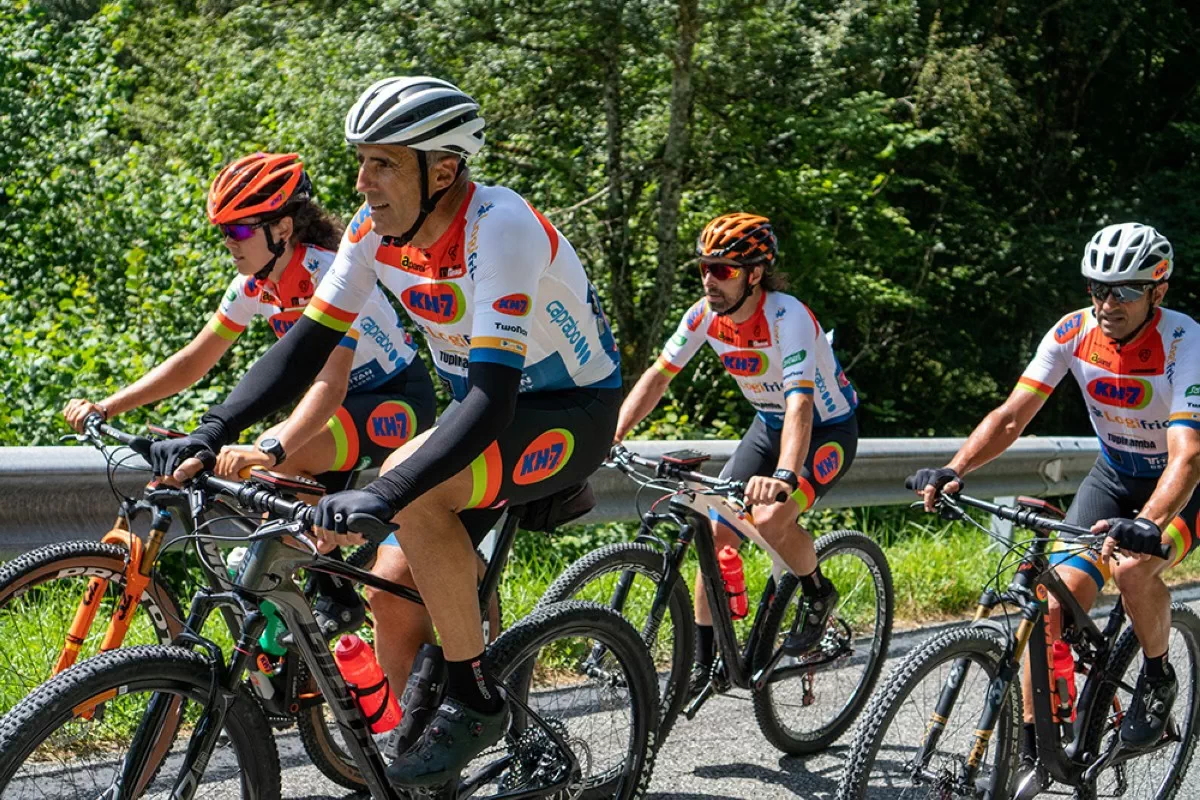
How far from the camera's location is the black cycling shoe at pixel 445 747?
11.2 ft

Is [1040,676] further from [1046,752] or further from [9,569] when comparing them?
[9,569]

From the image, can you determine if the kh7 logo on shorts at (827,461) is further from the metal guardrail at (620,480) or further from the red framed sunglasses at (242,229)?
the red framed sunglasses at (242,229)

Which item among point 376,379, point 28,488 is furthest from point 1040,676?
point 28,488

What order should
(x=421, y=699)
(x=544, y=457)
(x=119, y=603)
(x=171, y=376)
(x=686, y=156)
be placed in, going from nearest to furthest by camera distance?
(x=421, y=699)
(x=544, y=457)
(x=119, y=603)
(x=171, y=376)
(x=686, y=156)

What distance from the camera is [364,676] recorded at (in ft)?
11.3

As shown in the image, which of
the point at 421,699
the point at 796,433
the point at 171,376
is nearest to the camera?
Result: the point at 421,699

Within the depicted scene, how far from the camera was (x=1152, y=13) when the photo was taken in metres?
19.9

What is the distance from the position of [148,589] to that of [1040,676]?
2.85 meters

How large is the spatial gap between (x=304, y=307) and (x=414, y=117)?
141 centimetres

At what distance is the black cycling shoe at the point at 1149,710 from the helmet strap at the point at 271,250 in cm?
340

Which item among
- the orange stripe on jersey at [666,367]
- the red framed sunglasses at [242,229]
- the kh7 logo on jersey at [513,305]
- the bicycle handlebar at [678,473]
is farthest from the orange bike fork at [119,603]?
the orange stripe on jersey at [666,367]

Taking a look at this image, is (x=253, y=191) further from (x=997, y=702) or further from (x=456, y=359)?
(x=997, y=702)

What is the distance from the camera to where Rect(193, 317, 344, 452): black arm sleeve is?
3.57m

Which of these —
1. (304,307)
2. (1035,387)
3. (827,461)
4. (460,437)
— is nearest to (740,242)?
(827,461)
